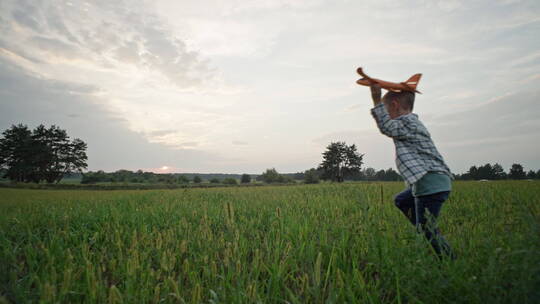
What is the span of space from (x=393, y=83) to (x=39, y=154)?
247 ft

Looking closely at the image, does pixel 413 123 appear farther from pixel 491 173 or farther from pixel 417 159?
pixel 491 173

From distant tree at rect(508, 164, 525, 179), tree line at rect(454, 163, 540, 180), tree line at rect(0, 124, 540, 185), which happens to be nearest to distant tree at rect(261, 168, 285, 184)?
tree line at rect(0, 124, 540, 185)

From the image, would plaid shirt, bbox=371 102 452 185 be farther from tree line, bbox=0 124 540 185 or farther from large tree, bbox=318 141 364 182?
large tree, bbox=318 141 364 182

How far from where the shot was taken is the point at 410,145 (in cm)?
298

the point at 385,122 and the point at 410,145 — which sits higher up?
the point at 385,122

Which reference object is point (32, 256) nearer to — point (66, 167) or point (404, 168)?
point (404, 168)

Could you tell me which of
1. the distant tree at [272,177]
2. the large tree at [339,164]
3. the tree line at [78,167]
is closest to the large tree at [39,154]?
the tree line at [78,167]

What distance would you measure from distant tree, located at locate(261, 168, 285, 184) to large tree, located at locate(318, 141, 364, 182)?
36.9 feet

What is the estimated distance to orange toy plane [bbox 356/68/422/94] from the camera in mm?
2825

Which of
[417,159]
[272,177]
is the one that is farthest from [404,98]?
[272,177]

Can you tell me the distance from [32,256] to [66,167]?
72697 mm

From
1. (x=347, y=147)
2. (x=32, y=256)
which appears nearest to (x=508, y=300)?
(x=32, y=256)

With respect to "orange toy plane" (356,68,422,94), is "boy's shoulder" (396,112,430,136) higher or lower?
lower

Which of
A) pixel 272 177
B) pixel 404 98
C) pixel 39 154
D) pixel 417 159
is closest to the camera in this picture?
pixel 417 159
